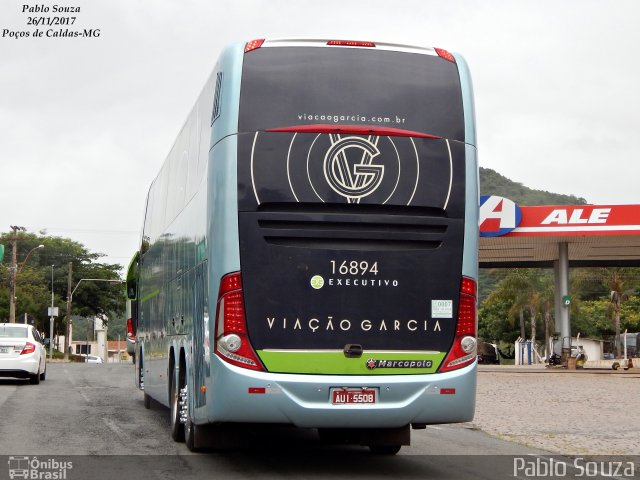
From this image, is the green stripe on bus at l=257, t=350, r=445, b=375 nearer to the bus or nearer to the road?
the bus

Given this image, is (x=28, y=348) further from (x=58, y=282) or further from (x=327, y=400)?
(x=58, y=282)

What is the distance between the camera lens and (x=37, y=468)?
394 inches

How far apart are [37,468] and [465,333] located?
4259 millimetres

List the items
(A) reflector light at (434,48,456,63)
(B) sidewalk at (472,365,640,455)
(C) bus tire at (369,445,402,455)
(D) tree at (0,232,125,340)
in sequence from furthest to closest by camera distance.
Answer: (D) tree at (0,232,125,340) < (B) sidewalk at (472,365,640,455) < (C) bus tire at (369,445,402,455) < (A) reflector light at (434,48,456,63)

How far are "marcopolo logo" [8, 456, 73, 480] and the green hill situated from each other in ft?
374

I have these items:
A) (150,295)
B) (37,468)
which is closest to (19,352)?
(150,295)

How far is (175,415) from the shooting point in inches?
505

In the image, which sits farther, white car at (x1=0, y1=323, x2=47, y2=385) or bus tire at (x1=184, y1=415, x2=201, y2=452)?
white car at (x1=0, y1=323, x2=47, y2=385)

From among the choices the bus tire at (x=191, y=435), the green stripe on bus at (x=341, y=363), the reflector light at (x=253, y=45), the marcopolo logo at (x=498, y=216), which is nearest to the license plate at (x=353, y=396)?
the green stripe on bus at (x=341, y=363)

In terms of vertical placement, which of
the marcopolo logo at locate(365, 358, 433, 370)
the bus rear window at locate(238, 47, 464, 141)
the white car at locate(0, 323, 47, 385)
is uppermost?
the bus rear window at locate(238, 47, 464, 141)

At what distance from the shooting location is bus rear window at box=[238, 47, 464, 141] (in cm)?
992

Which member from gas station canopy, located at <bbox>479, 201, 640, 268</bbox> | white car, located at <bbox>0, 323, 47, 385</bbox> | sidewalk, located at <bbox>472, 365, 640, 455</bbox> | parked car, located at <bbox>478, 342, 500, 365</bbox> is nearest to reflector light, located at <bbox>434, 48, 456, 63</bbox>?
sidewalk, located at <bbox>472, 365, 640, 455</bbox>

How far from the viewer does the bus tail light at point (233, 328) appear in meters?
9.62

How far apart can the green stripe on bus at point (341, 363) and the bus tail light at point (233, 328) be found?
0.12m
